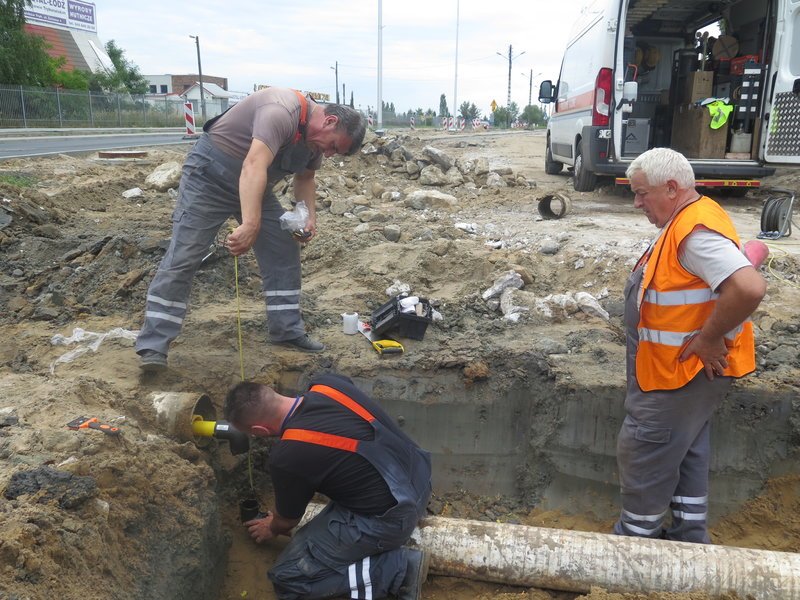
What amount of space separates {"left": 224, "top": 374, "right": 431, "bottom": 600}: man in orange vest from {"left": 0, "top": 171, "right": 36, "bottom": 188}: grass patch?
7.80 metres

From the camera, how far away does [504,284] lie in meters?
5.49

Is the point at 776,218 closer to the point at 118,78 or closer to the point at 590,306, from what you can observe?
the point at 590,306

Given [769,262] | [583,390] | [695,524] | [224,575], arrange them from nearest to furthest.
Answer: [695,524] < [224,575] < [583,390] < [769,262]

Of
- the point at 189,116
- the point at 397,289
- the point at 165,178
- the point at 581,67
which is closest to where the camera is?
the point at 397,289

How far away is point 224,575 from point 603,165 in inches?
251

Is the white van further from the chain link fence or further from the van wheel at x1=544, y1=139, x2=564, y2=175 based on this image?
the chain link fence

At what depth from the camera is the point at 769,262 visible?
5.57m

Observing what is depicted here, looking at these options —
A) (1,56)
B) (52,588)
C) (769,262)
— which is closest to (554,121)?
(769,262)

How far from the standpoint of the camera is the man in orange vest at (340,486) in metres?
2.87

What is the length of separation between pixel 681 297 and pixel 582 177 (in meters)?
6.72

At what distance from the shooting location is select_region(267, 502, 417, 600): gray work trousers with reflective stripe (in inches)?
119

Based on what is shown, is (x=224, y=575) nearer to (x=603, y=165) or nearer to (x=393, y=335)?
(x=393, y=335)

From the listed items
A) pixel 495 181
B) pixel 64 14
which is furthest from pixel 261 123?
pixel 64 14

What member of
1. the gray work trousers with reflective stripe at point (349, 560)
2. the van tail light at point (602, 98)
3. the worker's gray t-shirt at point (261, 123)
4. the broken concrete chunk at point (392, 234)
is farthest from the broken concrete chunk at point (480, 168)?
the gray work trousers with reflective stripe at point (349, 560)
